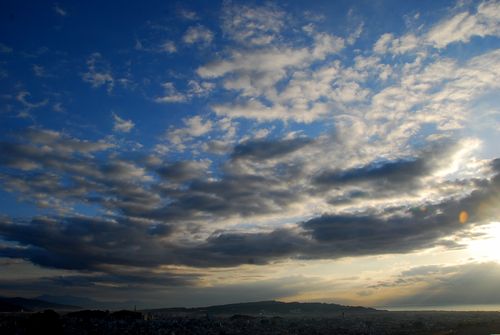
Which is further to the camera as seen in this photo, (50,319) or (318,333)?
(318,333)

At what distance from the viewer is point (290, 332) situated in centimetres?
4653

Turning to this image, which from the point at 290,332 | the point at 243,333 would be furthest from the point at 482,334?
the point at 243,333

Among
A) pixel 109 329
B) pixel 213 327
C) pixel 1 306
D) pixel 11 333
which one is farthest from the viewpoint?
pixel 1 306

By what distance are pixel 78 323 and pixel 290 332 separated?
863 inches

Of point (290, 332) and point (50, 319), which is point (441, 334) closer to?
point (290, 332)

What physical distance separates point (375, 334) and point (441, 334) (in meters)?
7.35

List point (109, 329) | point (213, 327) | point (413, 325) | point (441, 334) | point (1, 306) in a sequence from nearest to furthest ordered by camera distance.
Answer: point (109, 329) < point (213, 327) < point (441, 334) < point (413, 325) < point (1, 306)

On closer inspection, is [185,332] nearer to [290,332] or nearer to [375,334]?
[290,332]

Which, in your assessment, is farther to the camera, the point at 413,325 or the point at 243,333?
the point at 413,325

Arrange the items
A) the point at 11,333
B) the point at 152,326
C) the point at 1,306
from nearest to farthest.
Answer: the point at 11,333, the point at 152,326, the point at 1,306

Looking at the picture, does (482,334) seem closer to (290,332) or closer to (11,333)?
(290,332)

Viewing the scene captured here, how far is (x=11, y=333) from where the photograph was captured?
34062 millimetres

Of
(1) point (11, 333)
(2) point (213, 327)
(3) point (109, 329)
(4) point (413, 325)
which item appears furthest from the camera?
(4) point (413, 325)

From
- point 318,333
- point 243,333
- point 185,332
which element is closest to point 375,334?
point 318,333
